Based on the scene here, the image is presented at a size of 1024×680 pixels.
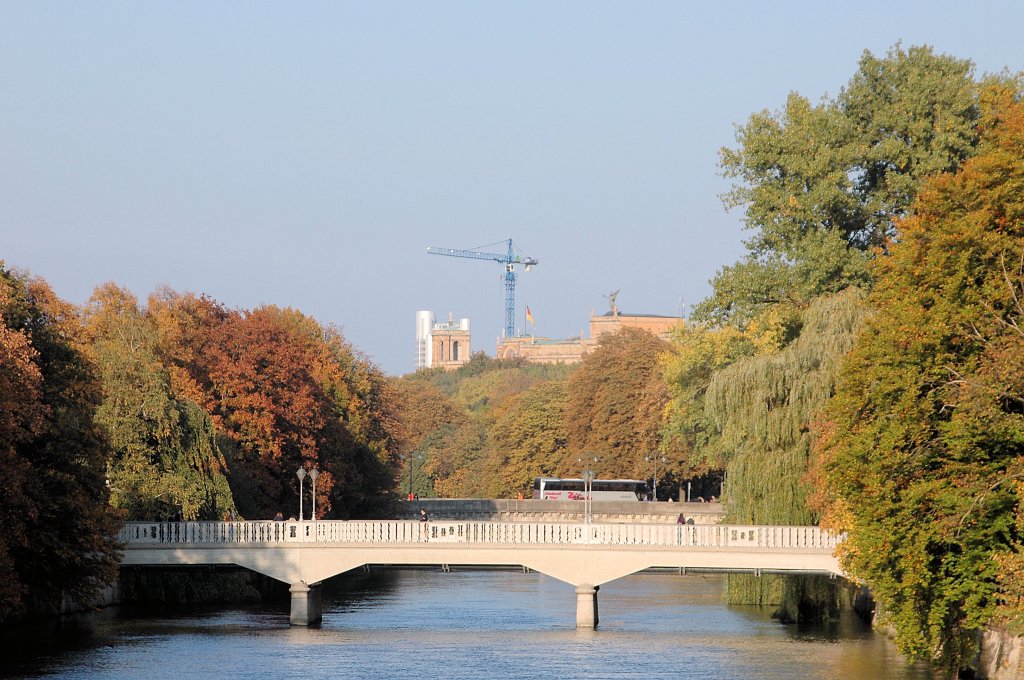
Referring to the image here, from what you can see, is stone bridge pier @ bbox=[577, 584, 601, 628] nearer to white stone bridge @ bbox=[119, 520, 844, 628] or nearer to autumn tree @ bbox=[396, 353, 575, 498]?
white stone bridge @ bbox=[119, 520, 844, 628]

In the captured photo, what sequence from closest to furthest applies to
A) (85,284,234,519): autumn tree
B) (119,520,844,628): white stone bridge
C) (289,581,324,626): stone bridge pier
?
(119,520,844,628): white stone bridge < (289,581,324,626): stone bridge pier < (85,284,234,519): autumn tree

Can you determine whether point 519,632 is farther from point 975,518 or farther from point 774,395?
point 975,518

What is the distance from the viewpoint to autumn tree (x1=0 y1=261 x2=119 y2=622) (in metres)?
33.4

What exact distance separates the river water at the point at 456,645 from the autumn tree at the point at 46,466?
6.45ft

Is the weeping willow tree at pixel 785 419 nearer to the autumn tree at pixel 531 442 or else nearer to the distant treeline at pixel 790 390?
the distant treeline at pixel 790 390

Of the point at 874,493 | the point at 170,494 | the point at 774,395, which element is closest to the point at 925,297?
the point at 874,493

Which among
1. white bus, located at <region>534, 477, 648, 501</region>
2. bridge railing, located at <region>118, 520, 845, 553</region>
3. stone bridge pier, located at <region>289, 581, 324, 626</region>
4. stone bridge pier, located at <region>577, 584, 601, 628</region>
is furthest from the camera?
white bus, located at <region>534, 477, 648, 501</region>

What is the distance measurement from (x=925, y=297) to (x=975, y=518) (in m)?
3.79

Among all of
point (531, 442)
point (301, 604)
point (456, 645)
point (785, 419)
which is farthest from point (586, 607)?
point (531, 442)

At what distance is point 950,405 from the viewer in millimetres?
27172

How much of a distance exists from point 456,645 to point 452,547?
10.2ft

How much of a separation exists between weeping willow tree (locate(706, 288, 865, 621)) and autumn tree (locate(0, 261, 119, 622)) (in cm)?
1646

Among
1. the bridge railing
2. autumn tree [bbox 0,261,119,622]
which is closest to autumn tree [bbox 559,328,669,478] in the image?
the bridge railing

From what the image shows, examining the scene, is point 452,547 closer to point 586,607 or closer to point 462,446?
point 586,607
